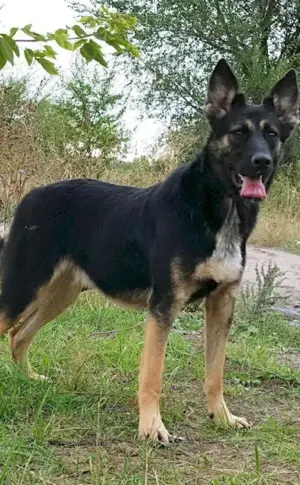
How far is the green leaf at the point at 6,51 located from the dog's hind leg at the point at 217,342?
2.29 meters

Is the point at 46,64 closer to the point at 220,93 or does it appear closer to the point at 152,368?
the point at 220,93

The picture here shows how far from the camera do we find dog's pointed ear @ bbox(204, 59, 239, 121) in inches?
149

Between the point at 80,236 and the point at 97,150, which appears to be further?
the point at 97,150

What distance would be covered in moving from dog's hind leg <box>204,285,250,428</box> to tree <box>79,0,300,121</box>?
50.4ft

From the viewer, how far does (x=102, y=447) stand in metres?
3.23

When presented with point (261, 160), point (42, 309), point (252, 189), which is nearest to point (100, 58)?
point (261, 160)

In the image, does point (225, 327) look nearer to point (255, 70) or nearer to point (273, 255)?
point (273, 255)

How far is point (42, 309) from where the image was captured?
4.63 m

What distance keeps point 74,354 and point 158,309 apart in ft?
3.96

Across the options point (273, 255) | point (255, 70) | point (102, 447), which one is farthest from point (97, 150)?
point (255, 70)

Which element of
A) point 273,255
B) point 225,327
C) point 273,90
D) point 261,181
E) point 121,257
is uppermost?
point 273,90

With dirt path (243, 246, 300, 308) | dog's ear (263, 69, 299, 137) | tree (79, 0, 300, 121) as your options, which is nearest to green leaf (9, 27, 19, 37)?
dog's ear (263, 69, 299, 137)

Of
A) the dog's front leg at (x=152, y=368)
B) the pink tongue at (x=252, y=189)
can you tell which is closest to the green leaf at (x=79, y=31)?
the pink tongue at (x=252, y=189)

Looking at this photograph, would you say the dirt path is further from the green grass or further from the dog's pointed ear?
the dog's pointed ear
